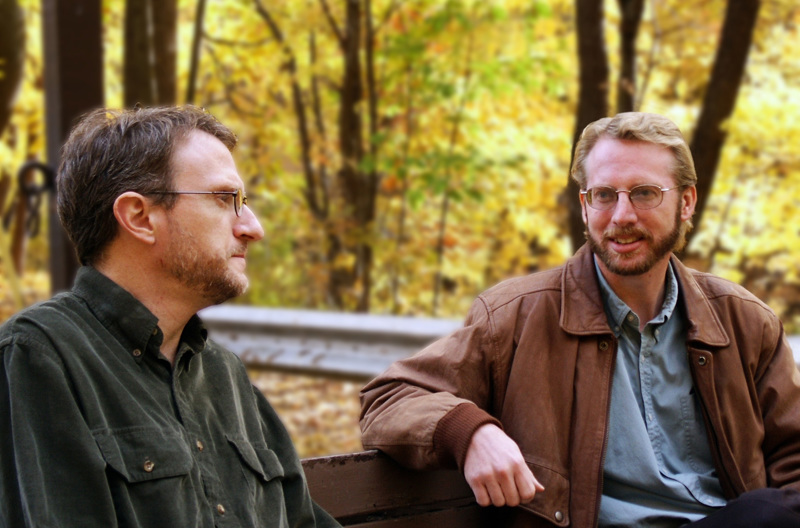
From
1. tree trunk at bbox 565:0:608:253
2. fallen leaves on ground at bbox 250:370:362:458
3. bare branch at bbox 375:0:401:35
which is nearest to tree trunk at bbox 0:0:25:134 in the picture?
bare branch at bbox 375:0:401:35

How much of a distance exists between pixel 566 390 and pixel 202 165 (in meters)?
1.16

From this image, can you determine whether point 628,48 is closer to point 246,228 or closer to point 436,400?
point 436,400

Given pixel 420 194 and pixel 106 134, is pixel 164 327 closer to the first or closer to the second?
pixel 106 134

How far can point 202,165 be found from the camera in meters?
2.06

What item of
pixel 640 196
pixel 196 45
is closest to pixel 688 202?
pixel 640 196

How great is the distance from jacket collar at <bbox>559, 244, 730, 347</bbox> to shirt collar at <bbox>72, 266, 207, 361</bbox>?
118 cm

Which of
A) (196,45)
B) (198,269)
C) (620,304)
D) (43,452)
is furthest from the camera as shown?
(196,45)

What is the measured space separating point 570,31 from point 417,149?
9.43 ft

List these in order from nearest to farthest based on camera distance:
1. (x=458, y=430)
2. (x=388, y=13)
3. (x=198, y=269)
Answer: (x=198, y=269) < (x=458, y=430) < (x=388, y=13)

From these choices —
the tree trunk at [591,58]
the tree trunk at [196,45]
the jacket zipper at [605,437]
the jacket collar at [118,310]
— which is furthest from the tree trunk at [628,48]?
the tree trunk at [196,45]

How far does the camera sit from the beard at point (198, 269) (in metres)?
1.99

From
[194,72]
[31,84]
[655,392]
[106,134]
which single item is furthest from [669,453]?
[31,84]

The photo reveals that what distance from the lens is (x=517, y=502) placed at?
2.30 metres

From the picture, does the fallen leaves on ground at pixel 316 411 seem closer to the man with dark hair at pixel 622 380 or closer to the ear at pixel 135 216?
the man with dark hair at pixel 622 380
